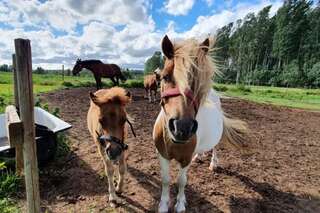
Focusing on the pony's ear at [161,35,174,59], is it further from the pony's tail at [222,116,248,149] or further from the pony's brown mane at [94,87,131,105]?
the pony's tail at [222,116,248,149]

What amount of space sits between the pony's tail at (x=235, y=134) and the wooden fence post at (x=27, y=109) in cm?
294

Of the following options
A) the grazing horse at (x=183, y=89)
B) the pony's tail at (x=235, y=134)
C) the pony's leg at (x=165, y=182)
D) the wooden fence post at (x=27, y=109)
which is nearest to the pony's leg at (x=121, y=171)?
the pony's leg at (x=165, y=182)

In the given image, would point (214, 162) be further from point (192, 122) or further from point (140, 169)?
point (192, 122)

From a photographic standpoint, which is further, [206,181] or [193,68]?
[206,181]

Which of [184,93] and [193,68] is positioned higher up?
[193,68]

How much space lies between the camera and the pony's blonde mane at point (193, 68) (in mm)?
2008

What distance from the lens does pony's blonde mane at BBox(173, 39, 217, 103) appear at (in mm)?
2008

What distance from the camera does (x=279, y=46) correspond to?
38.5 meters

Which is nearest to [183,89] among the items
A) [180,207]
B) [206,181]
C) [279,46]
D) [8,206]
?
[180,207]

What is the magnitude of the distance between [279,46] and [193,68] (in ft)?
137

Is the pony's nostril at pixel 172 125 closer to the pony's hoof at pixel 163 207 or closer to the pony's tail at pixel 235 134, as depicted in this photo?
the pony's hoof at pixel 163 207

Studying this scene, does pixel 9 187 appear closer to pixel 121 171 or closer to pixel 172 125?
pixel 121 171

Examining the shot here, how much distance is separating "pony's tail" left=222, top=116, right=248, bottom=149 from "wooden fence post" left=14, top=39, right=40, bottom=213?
2.94 metres

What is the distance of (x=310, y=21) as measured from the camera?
122 feet
